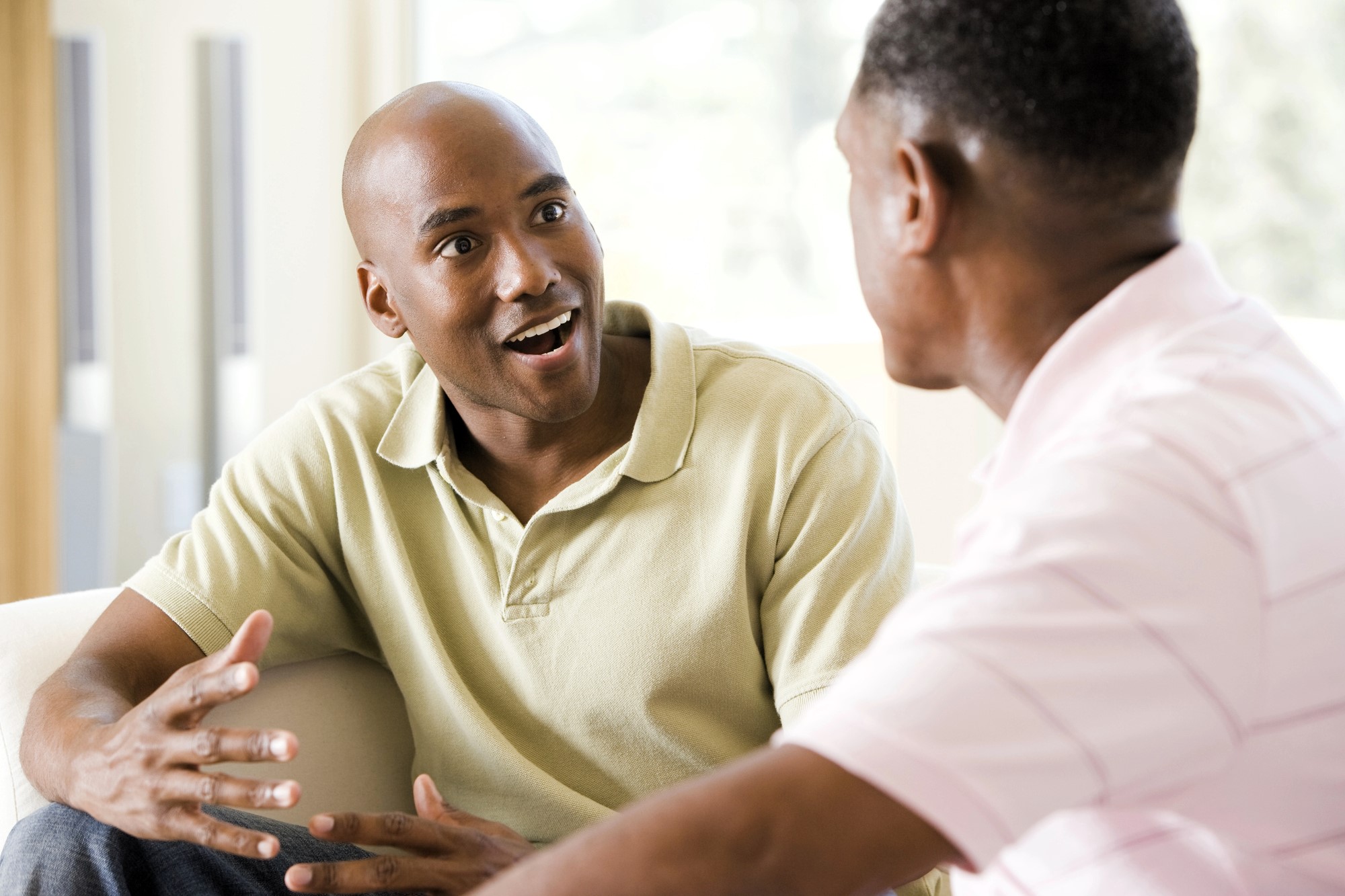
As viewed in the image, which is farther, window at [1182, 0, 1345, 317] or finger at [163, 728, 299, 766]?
window at [1182, 0, 1345, 317]

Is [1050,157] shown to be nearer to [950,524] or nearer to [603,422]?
[603,422]

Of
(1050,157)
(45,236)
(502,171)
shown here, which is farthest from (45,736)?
(45,236)

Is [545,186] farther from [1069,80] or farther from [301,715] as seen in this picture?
[1069,80]

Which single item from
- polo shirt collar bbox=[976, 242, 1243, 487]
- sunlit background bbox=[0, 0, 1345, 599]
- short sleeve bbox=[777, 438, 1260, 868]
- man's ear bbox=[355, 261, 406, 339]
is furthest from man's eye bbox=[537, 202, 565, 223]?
sunlit background bbox=[0, 0, 1345, 599]

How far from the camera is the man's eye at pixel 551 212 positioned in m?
1.48

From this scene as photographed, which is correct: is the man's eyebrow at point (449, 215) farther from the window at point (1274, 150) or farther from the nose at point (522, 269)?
the window at point (1274, 150)

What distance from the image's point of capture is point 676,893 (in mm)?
611

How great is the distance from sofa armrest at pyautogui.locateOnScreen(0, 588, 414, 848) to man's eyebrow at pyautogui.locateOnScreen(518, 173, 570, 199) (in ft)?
2.02

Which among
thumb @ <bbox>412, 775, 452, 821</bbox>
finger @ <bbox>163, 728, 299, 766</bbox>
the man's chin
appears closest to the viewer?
the man's chin

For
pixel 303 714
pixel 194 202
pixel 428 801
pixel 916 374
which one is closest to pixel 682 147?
pixel 194 202

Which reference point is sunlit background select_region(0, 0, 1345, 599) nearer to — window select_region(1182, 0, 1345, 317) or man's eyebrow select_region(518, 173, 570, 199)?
window select_region(1182, 0, 1345, 317)

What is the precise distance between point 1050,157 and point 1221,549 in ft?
0.87

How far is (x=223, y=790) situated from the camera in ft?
3.68

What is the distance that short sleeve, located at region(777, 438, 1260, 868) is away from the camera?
586mm
